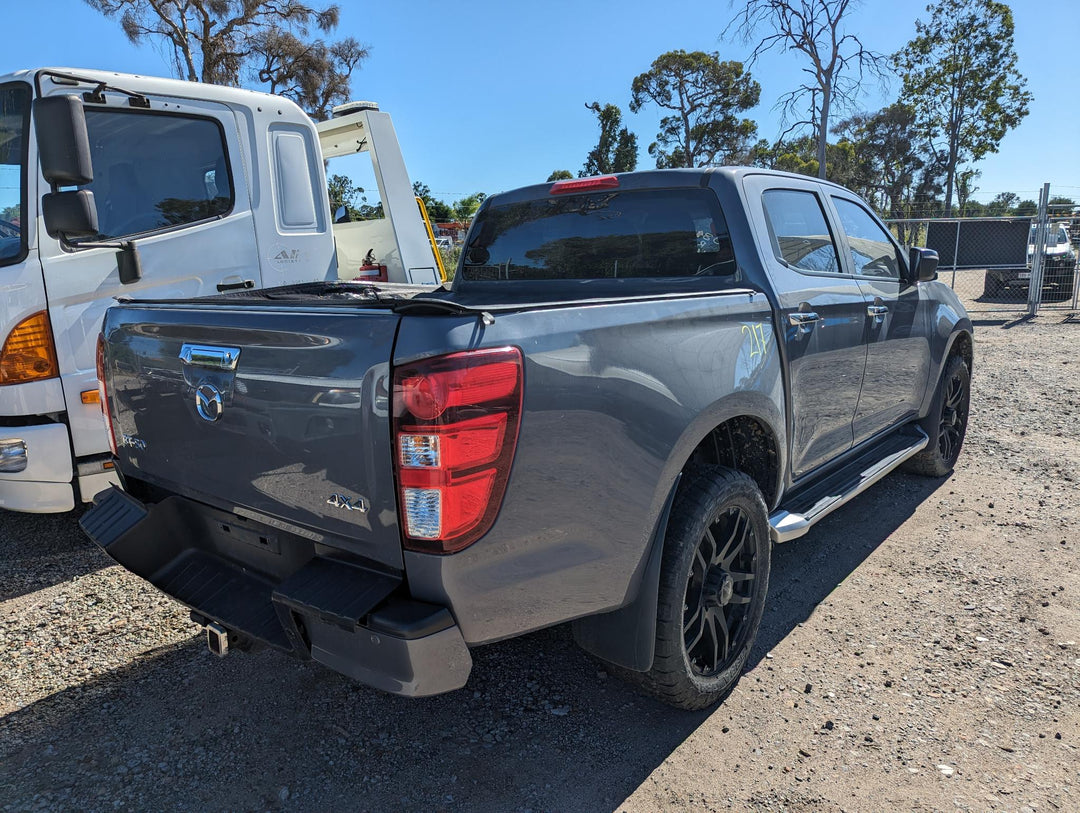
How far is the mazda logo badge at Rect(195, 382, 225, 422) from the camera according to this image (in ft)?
7.31

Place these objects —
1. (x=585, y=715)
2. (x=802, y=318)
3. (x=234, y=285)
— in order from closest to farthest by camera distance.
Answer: (x=585, y=715) → (x=802, y=318) → (x=234, y=285)

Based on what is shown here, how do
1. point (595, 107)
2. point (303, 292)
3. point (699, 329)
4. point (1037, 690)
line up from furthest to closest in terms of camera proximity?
point (595, 107) < point (303, 292) < point (1037, 690) < point (699, 329)

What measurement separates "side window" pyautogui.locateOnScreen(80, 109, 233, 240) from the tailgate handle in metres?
2.45

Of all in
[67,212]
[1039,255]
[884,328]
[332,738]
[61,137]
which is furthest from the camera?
[1039,255]

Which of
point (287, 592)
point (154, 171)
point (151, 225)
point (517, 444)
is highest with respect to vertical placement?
point (154, 171)

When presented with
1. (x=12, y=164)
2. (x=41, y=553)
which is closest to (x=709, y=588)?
(x=41, y=553)

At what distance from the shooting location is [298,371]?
1.98 metres

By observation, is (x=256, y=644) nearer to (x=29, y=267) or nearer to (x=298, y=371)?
(x=298, y=371)

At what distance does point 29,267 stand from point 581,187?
2856mm

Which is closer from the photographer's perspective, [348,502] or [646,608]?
[348,502]

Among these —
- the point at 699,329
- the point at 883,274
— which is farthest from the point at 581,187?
the point at 883,274

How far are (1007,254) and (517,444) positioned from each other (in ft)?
60.9

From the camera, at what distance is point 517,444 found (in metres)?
1.88

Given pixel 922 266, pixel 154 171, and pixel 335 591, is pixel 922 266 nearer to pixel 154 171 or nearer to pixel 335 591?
pixel 335 591
